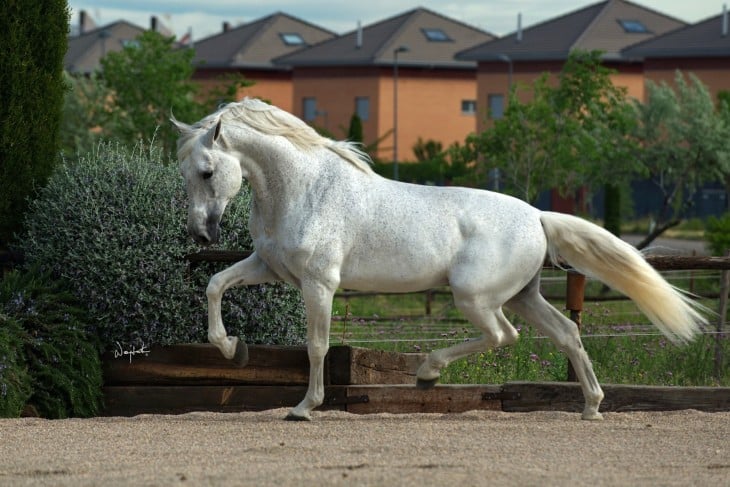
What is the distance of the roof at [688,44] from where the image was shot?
53844 mm

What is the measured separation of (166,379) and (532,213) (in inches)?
107

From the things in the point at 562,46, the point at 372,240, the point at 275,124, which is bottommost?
the point at 372,240

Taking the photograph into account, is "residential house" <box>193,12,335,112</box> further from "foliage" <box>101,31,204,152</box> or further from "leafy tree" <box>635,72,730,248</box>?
"leafy tree" <box>635,72,730,248</box>

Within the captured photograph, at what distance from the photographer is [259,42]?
73125 mm

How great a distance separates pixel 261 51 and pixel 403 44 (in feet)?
26.4

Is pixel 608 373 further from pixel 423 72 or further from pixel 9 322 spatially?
pixel 423 72

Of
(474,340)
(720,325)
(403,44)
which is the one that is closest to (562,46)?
(403,44)

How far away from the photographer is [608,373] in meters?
11.2

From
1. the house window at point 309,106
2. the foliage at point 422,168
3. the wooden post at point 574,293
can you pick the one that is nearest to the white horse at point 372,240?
the wooden post at point 574,293

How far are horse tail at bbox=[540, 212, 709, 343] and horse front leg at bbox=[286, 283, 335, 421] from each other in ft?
4.64

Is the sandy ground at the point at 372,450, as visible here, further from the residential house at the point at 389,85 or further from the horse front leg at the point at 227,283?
the residential house at the point at 389,85

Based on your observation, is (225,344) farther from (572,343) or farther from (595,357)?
(595,357)

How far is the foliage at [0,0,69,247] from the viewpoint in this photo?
10.2m

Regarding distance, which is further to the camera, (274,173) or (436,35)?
(436,35)
